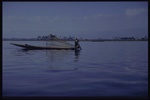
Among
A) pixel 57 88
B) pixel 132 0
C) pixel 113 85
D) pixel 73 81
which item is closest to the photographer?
pixel 132 0

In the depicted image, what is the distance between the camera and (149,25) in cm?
408

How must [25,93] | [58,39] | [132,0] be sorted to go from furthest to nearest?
[58,39] → [25,93] → [132,0]

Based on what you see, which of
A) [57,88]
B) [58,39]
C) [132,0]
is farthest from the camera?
[58,39]

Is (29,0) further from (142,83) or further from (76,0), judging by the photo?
(142,83)

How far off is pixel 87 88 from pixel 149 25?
3122mm

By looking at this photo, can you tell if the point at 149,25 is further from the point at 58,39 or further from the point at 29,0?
the point at 58,39

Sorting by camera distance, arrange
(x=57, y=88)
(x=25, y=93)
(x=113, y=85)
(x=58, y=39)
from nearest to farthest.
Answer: (x=25, y=93) < (x=57, y=88) < (x=113, y=85) < (x=58, y=39)

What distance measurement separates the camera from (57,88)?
20.5 ft

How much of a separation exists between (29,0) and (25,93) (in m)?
2.93

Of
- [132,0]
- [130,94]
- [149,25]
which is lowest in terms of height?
[130,94]

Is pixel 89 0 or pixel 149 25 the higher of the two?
pixel 89 0

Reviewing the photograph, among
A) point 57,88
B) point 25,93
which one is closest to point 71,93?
point 57,88

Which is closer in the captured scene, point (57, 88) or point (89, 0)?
point (89, 0)

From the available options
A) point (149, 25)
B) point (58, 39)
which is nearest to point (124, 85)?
point (149, 25)
